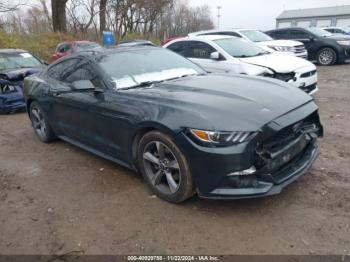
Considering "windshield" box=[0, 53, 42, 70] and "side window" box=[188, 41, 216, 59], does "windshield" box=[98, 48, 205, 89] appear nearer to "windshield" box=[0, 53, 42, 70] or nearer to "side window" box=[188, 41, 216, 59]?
"side window" box=[188, 41, 216, 59]

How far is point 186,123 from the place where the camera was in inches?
118

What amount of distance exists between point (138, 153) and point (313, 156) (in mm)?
1852

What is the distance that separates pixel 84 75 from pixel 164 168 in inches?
71.0

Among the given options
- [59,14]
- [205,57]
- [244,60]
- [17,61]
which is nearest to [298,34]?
[205,57]

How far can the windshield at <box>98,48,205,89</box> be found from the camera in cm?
398

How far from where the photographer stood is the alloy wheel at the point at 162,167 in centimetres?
327

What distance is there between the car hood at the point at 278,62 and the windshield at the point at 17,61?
5.56m

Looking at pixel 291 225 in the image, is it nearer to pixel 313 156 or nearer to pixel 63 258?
pixel 313 156

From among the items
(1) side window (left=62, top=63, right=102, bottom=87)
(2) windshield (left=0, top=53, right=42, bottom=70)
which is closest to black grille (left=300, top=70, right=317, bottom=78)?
(1) side window (left=62, top=63, right=102, bottom=87)

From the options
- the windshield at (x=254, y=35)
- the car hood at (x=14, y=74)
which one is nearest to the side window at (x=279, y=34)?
the windshield at (x=254, y=35)

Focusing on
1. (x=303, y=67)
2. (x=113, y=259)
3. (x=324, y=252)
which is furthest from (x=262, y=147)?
(x=303, y=67)

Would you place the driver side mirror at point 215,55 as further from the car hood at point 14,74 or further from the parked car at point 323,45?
the parked car at point 323,45

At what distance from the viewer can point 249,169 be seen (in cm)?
287

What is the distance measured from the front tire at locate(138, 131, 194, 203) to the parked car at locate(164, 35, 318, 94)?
399 centimetres
